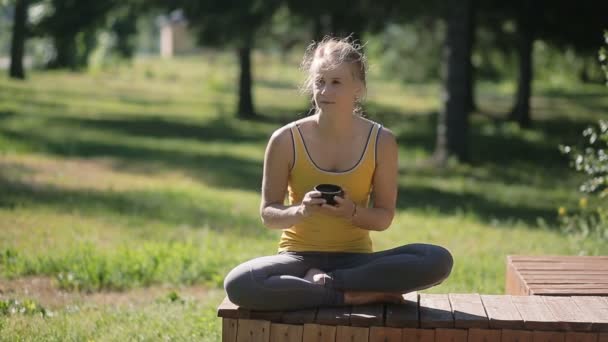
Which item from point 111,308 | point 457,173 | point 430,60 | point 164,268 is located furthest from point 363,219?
point 430,60

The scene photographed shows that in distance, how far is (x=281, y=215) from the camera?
471 cm

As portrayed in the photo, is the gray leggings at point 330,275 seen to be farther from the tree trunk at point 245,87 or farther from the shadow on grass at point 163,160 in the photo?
the tree trunk at point 245,87

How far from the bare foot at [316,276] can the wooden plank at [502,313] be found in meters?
0.81

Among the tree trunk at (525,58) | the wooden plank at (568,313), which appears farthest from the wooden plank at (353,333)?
the tree trunk at (525,58)

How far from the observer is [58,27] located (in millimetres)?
21172

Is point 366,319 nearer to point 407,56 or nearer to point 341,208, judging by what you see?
point 341,208

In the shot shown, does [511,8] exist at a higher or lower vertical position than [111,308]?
higher

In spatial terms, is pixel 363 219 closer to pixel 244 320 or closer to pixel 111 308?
pixel 244 320

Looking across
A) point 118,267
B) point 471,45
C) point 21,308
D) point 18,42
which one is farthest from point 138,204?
point 18,42

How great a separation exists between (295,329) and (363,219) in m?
0.67

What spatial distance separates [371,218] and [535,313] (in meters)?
0.91

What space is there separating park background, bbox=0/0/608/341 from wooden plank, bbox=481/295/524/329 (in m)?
1.76

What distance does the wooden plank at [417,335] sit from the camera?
442cm

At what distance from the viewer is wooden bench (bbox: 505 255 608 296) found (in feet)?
17.0
